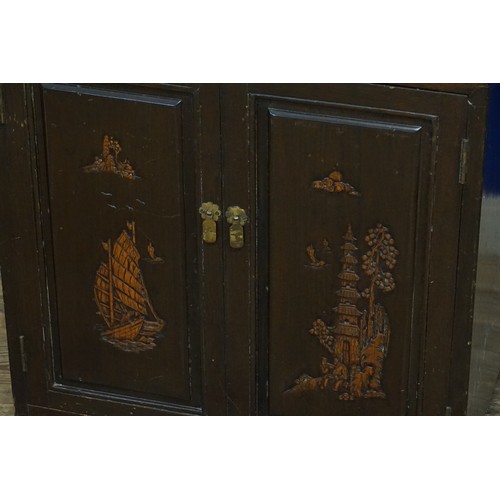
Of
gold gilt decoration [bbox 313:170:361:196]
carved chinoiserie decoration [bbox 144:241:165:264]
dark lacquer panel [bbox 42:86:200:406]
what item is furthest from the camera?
carved chinoiserie decoration [bbox 144:241:165:264]

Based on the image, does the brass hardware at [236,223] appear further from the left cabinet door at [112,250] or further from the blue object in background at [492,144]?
the blue object in background at [492,144]

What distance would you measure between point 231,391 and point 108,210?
0.57m

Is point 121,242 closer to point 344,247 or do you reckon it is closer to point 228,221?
point 228,221

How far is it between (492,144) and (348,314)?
0.55 metres

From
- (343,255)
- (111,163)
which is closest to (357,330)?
(343,255)

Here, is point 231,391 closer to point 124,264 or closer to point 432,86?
point 124,264

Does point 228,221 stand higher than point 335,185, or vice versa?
point 335,185

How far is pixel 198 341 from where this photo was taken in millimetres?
3807

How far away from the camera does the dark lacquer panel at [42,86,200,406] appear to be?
360cm

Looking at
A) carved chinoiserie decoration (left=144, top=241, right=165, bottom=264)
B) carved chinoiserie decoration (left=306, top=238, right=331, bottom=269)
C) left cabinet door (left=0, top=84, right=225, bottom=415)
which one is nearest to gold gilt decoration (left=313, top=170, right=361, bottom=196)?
carved chinoiserie decoration (left=306, top=238, right=331, bottom=269)

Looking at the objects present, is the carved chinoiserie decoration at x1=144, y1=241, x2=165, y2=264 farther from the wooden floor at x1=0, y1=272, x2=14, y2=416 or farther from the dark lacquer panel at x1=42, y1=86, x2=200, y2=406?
the wooden floor at x1=0, y1=272, x2=14, y2=416

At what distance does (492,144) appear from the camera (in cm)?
342

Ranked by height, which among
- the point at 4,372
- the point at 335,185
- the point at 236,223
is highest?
the point at 335,185
